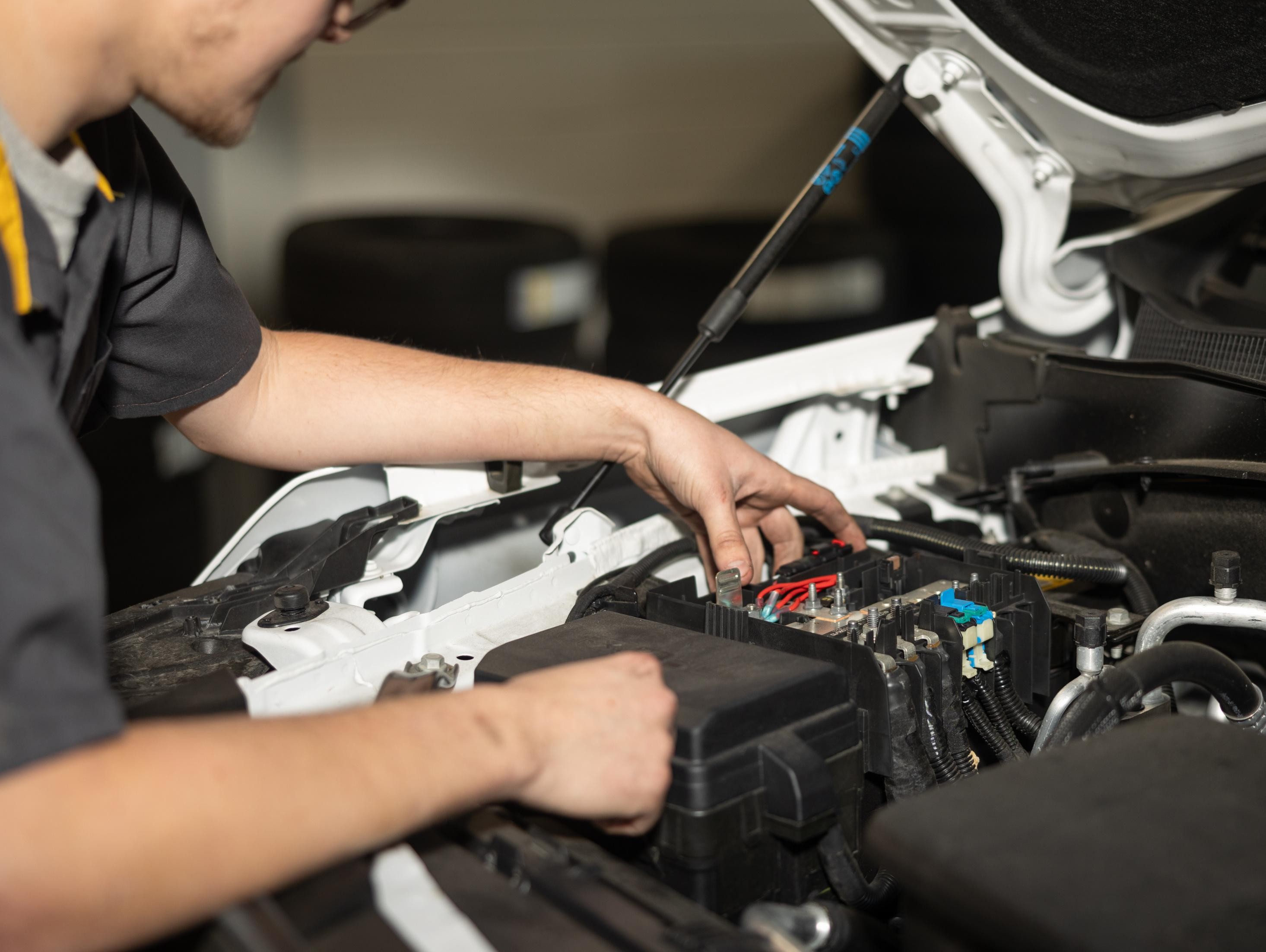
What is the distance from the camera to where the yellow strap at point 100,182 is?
0.87 metres

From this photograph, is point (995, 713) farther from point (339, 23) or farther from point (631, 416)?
point (339, 23)

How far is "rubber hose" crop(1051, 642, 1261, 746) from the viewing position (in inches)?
34.2

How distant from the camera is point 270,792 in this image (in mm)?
664

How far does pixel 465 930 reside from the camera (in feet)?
2.35

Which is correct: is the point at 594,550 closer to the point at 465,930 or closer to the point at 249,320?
the point at 249,320

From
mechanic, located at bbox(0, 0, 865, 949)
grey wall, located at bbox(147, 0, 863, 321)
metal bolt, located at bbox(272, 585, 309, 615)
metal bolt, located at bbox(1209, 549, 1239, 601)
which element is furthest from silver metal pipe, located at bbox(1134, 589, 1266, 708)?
grey wall, located at bbox(147, 0, 863, 321)

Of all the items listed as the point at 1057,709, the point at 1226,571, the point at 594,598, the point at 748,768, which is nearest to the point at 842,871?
the point at 748,768

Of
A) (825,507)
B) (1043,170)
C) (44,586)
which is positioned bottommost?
(825,507)

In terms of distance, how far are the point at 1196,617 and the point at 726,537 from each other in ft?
1.49

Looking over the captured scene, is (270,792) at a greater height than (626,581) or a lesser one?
greater

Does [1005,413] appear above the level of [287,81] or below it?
below

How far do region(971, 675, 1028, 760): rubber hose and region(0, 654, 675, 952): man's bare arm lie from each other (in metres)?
0.37

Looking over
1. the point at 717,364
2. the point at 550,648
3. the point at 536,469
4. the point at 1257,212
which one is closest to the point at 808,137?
the point at 717,364

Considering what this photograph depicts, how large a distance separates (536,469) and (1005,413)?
611 mm
